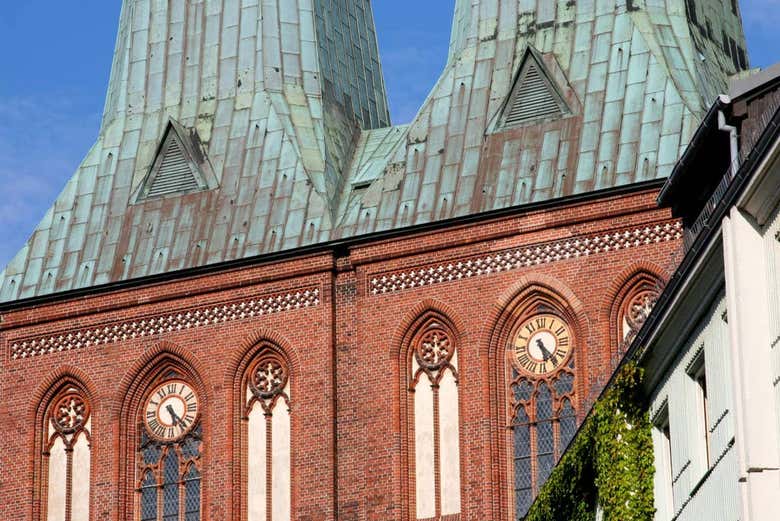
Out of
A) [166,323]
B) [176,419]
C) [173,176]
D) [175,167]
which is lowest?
[176,419]

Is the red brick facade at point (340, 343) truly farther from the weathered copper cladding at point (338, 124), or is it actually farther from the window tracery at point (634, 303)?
the weathered copper cladding at point (338, 124)

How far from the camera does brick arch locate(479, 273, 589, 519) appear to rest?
35719 mm

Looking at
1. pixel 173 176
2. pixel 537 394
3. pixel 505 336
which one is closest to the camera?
pixel 537 394

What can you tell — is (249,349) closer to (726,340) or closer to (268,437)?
(268,437)

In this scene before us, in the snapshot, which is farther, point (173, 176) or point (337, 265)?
point (173, 176)

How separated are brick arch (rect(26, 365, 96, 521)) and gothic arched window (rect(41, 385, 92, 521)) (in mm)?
61

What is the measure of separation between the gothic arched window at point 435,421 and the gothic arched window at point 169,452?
3568 millimetres

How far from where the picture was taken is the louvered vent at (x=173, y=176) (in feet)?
132

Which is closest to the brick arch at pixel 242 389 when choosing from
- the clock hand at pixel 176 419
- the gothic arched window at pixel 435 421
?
the clock hand at pixel 176 419

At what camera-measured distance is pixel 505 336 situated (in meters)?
36.4

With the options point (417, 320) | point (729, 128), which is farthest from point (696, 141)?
point (417, 320)

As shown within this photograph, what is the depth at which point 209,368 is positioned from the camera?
38156 mm

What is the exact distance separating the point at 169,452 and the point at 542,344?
240 inches

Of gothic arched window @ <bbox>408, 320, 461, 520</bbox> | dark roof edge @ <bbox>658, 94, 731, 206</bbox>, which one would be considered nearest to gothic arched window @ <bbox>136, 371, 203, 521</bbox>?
gothic arched window @ <bbox>408, 320, 461, 520</bbox>
